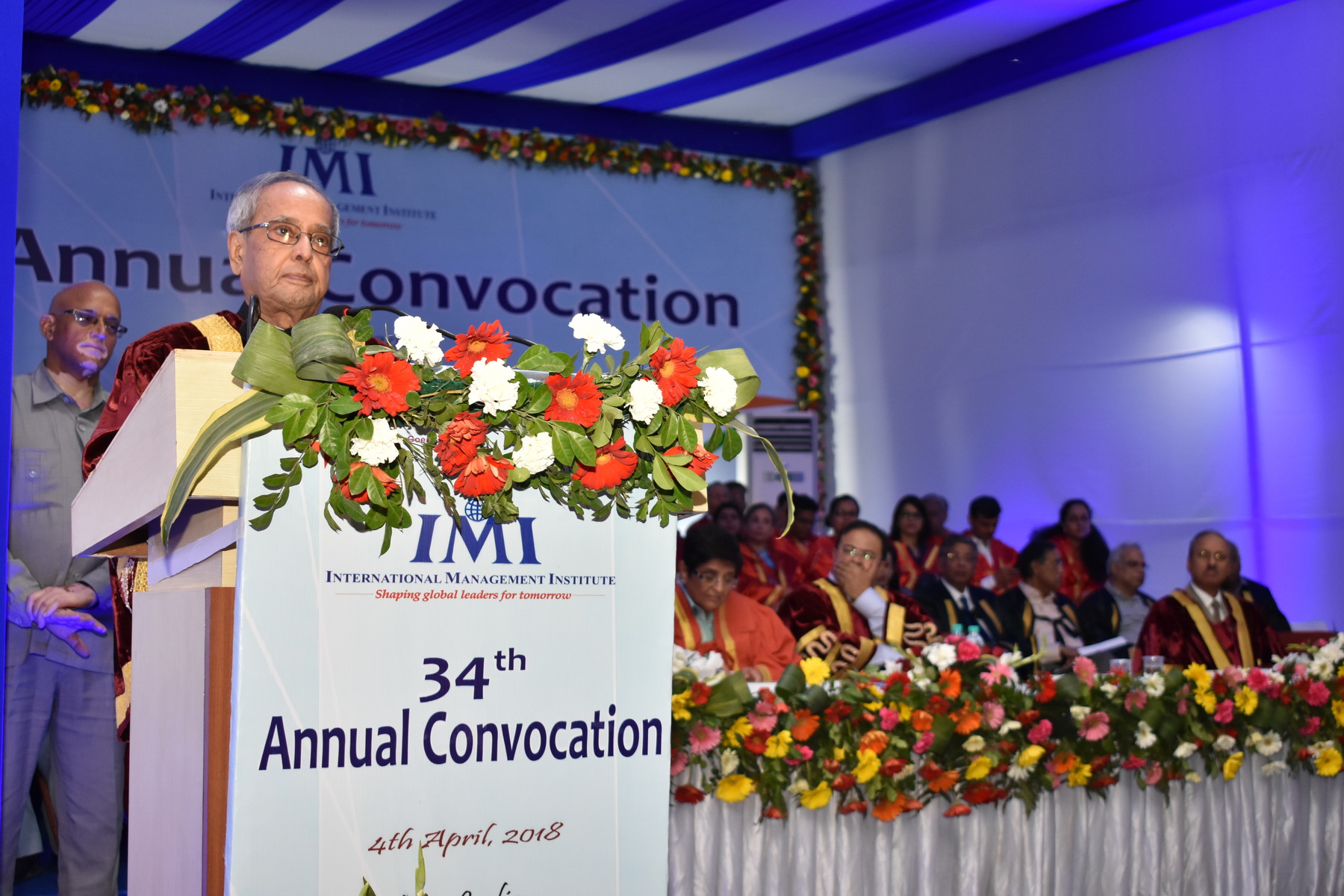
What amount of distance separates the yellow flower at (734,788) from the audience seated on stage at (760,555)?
3.37 m

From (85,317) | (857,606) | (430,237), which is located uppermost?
(430,237)

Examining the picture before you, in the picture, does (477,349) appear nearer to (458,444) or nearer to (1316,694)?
(458,444)

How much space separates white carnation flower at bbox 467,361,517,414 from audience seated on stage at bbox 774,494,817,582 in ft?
19.4

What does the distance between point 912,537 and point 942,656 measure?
4.21 m

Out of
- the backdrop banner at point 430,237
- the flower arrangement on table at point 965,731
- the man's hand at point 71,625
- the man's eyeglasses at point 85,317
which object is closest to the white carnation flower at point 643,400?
the flower arrangement on table at point 965,731

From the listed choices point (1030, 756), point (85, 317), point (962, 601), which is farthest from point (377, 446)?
point (962, 601)

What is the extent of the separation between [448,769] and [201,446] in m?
0.41

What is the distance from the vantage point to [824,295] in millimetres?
8914

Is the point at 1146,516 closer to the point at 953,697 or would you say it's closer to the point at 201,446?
the point at 953,697

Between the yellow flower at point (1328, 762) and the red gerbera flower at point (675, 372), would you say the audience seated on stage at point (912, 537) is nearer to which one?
the yellow flower at point (1328, 762)

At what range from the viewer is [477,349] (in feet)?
4.49

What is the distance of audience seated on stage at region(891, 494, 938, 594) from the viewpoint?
283 inches

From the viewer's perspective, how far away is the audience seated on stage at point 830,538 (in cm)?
650

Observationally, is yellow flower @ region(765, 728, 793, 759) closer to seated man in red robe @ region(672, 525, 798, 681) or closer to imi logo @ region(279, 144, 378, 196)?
seated man in red robe @ region(672, 525, 798, 681)
